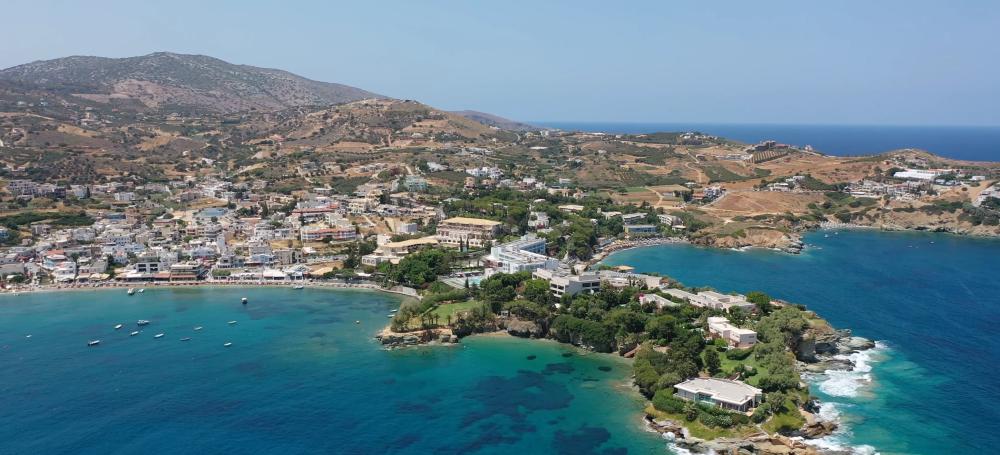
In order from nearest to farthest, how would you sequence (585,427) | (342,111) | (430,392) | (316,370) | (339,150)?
(585,427) → (430,392) → (316,370) → (339,150) → (342,111)

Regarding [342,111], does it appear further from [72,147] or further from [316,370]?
[316,370]

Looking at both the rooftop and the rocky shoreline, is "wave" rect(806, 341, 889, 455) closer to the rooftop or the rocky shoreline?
the rocky shoreline

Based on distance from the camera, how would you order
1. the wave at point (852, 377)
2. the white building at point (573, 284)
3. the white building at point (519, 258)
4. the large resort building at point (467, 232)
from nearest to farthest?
the wave at point (852, 377) < the white building at point (573, 284) < the white building at point (519, 258) < the large resort building at point (467, 232)

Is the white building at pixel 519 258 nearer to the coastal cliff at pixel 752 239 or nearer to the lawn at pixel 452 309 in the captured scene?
the lawn at pixel 452 309

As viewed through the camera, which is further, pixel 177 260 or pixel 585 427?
pixel 177 260

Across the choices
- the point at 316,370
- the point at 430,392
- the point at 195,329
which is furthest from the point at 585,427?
the point at 195,329

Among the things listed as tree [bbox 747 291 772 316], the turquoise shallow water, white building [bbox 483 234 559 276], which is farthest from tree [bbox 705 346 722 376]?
white building [bbox 483 234 559 276]

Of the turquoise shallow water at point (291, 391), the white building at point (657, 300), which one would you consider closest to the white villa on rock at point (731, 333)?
the white building at point (657, 300)

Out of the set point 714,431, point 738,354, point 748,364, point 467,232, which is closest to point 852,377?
point 748,364
